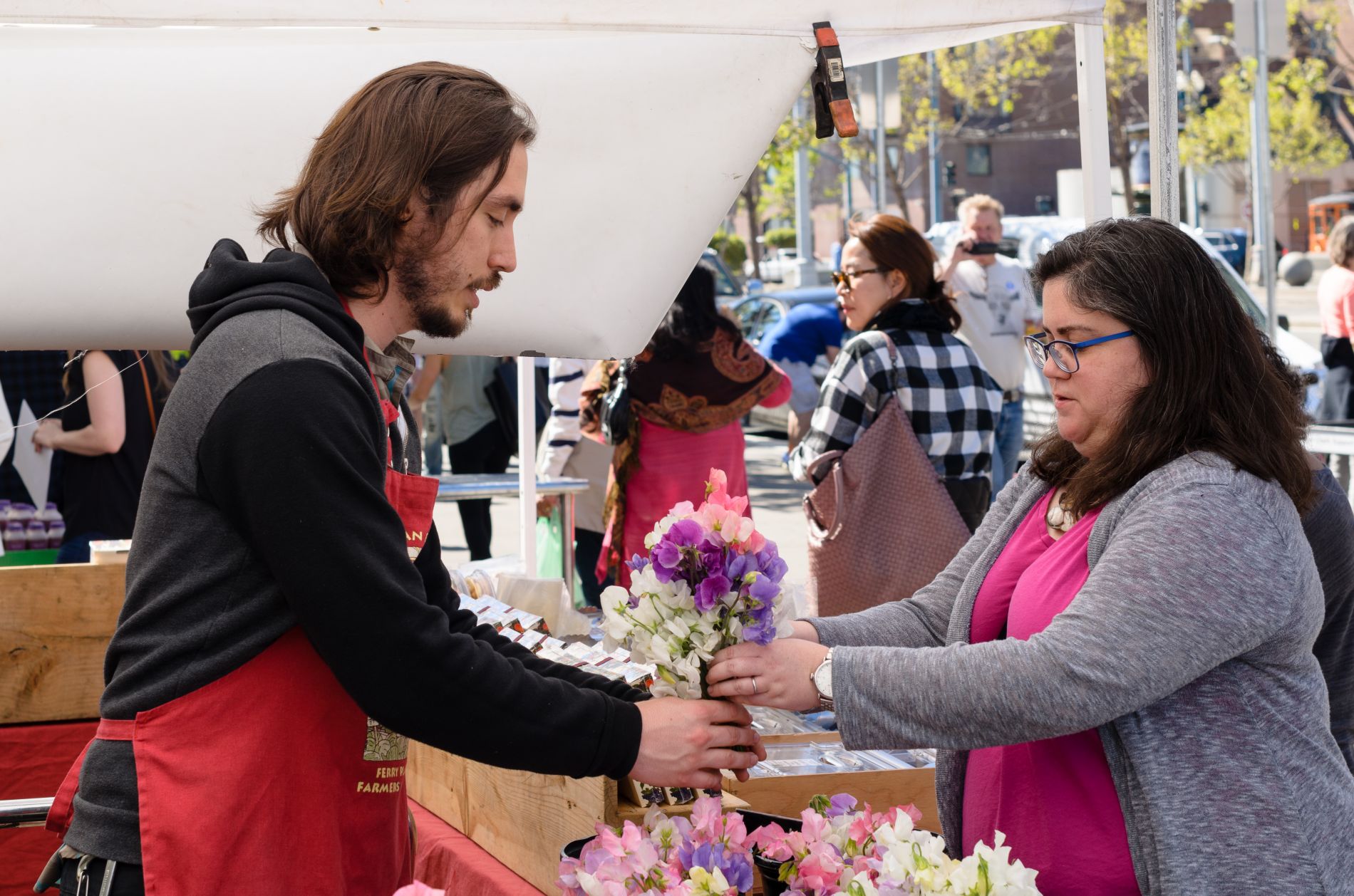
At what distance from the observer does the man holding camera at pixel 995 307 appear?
7.56 meters

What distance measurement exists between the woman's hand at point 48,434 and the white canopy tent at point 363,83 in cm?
289

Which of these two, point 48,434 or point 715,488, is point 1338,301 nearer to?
point 48,434

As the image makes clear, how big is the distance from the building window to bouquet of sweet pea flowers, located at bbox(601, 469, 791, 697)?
55.5m

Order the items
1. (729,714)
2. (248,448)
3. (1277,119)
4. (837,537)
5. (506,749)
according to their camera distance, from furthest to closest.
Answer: (1277,119) < (837,537) < (729,714) < (506,749) < (248,448)

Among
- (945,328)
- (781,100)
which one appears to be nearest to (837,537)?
(945,328)

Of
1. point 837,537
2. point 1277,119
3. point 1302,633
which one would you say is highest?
point 1277,119

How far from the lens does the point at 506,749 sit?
5.60 feet

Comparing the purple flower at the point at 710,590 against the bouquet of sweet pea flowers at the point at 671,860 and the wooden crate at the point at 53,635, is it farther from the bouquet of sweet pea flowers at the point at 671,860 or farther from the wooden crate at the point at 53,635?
the wooden crate at the point at 53,635

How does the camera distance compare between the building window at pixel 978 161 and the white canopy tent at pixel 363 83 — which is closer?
the white canopy tent at pixel 363 83

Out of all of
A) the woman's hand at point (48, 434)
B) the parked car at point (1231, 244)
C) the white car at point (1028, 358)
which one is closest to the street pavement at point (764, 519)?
the white car at point (1028, 358)

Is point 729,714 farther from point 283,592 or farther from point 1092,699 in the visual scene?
point 283,592

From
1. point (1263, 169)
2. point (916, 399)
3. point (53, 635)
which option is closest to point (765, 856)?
A: point (53, 635)

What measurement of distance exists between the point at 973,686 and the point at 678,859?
0.45 m

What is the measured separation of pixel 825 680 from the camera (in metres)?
1.89
